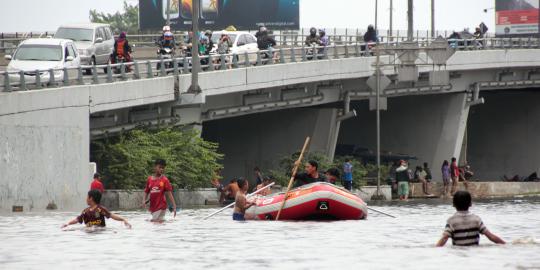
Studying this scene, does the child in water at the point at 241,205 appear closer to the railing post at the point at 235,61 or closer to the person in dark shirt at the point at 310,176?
the person in dark shirt at the point at 310,176

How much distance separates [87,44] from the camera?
51812 millimetres

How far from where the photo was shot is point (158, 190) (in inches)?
1127

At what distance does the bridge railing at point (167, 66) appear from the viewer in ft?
129

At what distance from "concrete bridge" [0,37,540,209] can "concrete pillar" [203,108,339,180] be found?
0.13 ft

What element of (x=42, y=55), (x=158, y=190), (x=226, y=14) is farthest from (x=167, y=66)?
(x=226, y=14)

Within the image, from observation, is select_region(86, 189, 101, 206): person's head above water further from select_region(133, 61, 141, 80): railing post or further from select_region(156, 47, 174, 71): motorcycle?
select_region(156, 47, 174, 71): motorcycle

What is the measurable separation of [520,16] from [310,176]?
7534 centimetres

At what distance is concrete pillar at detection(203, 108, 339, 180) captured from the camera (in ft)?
189

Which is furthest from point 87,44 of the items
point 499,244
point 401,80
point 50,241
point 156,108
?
point 499,244

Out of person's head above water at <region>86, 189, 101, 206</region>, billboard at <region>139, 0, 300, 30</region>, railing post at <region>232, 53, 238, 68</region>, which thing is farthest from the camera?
billboard at <region>139, 0, 300, 30</region>

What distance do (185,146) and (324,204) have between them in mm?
16057

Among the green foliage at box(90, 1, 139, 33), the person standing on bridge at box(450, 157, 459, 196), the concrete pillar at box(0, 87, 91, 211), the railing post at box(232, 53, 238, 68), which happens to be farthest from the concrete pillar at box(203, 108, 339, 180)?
the green foliage at box(90, 1, 139, 33)

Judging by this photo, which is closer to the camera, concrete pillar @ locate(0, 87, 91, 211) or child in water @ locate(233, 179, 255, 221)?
child in water @ locate(233, 179, 255, 221)

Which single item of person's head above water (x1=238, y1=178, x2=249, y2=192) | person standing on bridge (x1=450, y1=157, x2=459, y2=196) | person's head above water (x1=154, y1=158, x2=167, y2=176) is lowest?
person standing on bridge (x1=450, y1=157, x2=459, y2=196)
